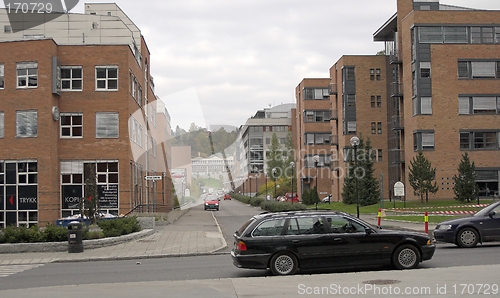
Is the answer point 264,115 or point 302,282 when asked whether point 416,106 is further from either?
point 264,115

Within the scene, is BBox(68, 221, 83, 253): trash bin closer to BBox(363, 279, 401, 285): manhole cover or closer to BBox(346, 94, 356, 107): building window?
BBox(363, 279, 401, 285): manhole cover

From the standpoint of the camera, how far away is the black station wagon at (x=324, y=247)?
45.6ft

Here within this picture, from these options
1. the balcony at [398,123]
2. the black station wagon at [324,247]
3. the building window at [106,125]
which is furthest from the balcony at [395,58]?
the black station wagon at [324,247]

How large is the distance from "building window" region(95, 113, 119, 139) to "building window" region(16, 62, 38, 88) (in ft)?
14.9

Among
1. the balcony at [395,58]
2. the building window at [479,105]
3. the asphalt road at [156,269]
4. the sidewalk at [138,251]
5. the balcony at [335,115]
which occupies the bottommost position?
the sidewalk at [138,251]

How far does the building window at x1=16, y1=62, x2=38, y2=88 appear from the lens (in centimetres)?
3856

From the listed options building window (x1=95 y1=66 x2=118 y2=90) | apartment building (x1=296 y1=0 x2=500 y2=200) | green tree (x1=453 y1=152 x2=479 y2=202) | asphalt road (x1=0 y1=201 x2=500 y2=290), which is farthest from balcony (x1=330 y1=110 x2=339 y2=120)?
asphalt road (x1=0 y1=201 x2=500 y2=290)

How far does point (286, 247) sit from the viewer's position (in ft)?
45.6

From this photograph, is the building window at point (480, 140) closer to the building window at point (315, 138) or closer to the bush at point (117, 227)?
the bush at point (117, 227)

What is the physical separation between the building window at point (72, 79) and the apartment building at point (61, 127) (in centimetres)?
6

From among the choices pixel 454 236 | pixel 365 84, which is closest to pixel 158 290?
pixel 454 236

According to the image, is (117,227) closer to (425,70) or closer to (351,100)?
(425,70)

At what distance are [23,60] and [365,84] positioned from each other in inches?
1878

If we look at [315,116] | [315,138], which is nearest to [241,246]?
[315,138]
